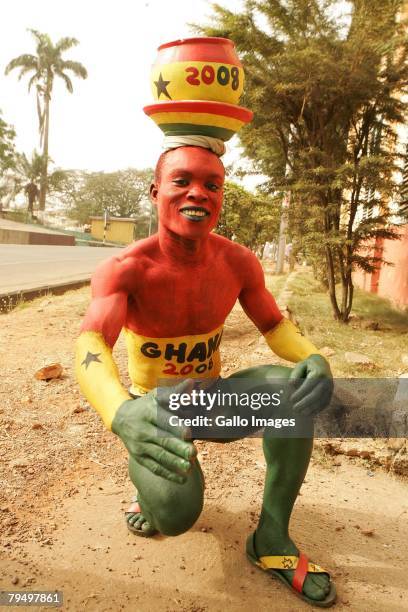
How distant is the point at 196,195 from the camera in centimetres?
170

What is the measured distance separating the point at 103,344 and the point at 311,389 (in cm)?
68

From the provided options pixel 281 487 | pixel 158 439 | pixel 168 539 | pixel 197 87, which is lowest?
pixel 168 539

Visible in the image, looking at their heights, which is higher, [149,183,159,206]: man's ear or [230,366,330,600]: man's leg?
[149,183,159,206]: man's ear

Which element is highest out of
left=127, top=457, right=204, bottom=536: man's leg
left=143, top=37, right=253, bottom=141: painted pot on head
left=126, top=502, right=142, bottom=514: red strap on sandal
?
left=143, top=37, right=253, bottom=141: painted pot on head

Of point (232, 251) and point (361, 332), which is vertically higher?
point (232, 251)

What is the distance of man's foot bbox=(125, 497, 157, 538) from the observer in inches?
79.5

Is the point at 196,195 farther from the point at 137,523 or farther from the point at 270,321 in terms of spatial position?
the point at 137,523

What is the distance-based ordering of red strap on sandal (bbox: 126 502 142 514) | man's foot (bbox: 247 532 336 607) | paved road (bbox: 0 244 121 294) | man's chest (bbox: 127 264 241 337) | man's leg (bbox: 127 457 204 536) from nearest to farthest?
1. man's leg (bbox: 127 457 204 536)
2. man's foot (bbox: 247 532 336 607)
3. man's chest (bbox: 127 264 241 337)
4. red strap on sandal (bbox: 126 502 142 514)
5. paved road (bbox: 0 244 121 294)

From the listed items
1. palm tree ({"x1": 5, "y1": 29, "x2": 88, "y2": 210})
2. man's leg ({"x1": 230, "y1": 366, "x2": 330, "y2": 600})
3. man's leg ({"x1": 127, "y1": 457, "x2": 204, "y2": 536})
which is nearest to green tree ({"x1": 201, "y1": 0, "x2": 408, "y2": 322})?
man's leg ({"x1": 230, "y1": 366, "x2": 330, "y2": 600})

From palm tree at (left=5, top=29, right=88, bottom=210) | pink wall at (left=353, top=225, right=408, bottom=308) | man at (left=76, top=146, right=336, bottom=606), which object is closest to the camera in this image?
man at (left=76, top=146, right=336, bottom=606)

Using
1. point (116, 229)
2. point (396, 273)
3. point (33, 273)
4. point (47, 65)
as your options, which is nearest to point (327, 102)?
point (396, 273)

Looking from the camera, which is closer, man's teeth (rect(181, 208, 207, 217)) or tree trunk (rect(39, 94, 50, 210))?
man's teeth (rect(181, 208, 207, 217))

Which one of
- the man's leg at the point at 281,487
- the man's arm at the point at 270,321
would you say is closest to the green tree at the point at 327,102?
the man's arm at the point at 270,321

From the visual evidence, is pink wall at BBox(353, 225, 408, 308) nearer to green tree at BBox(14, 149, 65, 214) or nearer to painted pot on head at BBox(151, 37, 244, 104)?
painted pot on head at BBox(151, 37, 244, 104)
